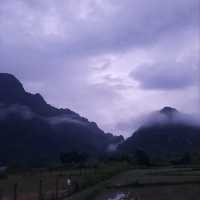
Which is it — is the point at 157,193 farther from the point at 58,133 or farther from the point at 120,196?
the point at 58,133

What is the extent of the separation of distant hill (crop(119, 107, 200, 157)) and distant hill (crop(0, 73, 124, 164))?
23.3 feet

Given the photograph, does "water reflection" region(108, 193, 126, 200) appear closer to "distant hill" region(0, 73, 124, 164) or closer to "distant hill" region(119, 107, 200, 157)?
"distant hill" region(0, 73, 124, 164)

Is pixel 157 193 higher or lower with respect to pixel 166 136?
lower

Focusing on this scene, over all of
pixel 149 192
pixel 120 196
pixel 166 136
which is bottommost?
pixel 120 196

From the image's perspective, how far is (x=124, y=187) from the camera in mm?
24094

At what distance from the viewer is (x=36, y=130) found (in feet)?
254

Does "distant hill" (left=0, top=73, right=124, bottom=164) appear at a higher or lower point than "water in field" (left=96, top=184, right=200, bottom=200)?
higher

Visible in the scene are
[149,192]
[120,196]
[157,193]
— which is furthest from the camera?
[149,192]

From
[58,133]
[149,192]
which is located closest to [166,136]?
[58,133]

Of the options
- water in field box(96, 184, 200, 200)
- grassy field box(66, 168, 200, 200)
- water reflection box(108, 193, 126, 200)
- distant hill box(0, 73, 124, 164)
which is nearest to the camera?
water in field box(96, 184, 200, 200)

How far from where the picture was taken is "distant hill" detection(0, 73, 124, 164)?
71125mm

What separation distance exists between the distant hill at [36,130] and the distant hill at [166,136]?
23.3ft

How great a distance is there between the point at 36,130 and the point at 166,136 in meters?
24.3

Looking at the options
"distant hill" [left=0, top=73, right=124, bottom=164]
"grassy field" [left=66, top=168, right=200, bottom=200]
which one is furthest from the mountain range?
"grassy field" [left=66, top=168, right=200, bottom=200]
